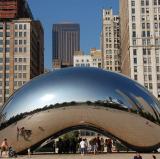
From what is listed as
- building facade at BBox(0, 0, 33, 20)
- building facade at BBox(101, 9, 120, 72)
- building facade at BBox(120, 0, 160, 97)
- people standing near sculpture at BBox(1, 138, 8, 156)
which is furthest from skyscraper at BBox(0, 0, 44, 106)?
people standing near sculpture at BBox(1, 138, 8, 156)

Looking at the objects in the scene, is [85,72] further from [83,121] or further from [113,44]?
[113,44]

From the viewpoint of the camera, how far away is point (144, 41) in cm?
11319

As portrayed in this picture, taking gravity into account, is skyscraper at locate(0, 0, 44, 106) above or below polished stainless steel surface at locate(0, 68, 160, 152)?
above

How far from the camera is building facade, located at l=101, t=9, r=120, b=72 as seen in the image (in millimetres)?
170363

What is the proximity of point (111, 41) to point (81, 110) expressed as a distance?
508 ft

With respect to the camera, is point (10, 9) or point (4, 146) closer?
point (4, 146)

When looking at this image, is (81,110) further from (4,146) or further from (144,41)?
(144,41)

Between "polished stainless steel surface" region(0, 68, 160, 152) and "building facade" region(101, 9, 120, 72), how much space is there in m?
146

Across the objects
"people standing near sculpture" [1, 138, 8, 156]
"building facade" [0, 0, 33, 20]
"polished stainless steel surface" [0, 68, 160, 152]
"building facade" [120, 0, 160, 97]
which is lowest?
"people standing near sculpture" [1, 138, 8, 156]

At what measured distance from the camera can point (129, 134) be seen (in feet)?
72.2

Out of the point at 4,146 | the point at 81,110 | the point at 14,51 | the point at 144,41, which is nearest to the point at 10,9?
the point at 14,51

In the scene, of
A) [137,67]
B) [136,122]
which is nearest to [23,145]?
[136,122]

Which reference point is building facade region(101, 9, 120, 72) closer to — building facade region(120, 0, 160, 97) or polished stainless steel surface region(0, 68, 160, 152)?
building facade region(120, 0, 160, 97)

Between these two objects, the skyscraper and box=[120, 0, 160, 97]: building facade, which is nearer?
box=[120, 0, 160, 97]: building facade
